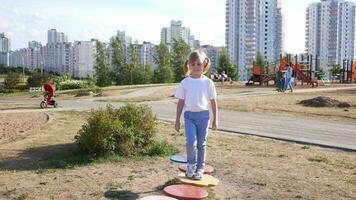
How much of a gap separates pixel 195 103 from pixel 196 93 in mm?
139

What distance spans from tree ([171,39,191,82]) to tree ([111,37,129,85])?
7.59 m

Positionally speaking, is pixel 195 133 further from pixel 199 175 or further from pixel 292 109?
pixel 292 109

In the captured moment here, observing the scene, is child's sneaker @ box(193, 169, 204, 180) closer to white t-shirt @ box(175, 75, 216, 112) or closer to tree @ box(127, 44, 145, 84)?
white t-shirt @ box(175, 75, 216, 112)

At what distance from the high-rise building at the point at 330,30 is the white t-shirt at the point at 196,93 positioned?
100 metres

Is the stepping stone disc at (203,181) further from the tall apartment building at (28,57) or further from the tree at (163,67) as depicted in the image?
the tall apartment building at (28,57)

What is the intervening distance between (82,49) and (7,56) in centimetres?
4915

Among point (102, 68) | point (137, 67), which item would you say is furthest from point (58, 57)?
point (137, 67)

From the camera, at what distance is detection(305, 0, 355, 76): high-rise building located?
10144cm

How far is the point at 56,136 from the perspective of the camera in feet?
33.6

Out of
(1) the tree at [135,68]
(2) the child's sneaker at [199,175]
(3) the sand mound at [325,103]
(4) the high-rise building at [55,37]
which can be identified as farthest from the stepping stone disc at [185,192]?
(4) the high-rise building at [55,37]

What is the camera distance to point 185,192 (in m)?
5.57

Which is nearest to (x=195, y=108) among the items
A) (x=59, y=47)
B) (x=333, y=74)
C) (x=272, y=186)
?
(x=272, y=186)

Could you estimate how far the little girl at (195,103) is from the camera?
20.7 feet

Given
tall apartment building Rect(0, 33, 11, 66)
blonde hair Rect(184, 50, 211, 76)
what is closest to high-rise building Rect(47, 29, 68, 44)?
tall apartment building Rect(0, 33, 11, 66)
